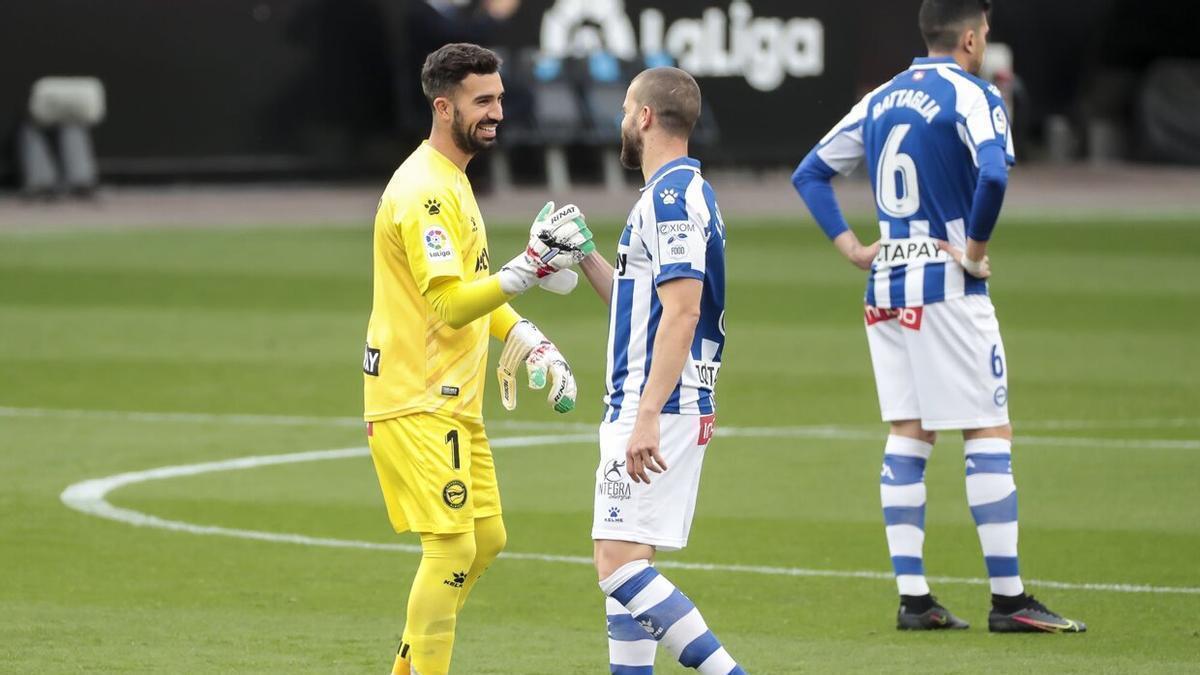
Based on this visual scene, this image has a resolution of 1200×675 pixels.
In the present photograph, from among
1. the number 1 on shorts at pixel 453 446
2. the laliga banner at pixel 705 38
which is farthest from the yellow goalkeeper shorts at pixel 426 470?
the laliga banner at pixel 705 38

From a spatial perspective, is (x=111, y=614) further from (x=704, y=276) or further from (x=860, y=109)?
(x=860, y=109)

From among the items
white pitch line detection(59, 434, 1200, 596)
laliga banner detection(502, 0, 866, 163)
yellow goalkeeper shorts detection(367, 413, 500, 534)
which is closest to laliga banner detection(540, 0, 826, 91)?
Answer: laliga banner detection(502, 0, 866, 163)

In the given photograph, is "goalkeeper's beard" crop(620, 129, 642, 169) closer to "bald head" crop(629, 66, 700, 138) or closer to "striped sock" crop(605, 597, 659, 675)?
"bald head" crop(629, 66, 700, 138)

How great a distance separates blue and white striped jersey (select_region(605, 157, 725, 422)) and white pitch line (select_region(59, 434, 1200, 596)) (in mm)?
2425

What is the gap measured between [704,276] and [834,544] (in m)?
3.19

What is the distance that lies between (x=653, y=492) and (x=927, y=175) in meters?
2.17

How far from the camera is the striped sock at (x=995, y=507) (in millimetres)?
7125

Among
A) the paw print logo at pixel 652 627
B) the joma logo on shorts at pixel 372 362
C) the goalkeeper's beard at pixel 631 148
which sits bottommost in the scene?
the paw print logo at pixel 652 627

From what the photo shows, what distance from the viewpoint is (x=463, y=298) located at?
581 cm

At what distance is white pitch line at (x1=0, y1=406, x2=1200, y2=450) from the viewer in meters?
11.1

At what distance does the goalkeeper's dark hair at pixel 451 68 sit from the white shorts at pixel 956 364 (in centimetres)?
207

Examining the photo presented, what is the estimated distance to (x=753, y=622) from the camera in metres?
7.24

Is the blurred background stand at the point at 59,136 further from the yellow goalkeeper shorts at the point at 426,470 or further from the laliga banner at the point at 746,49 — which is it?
the yellow goalkeeper shorts at the point at 426,470

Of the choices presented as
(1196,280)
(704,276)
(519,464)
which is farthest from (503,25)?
(704,276)
